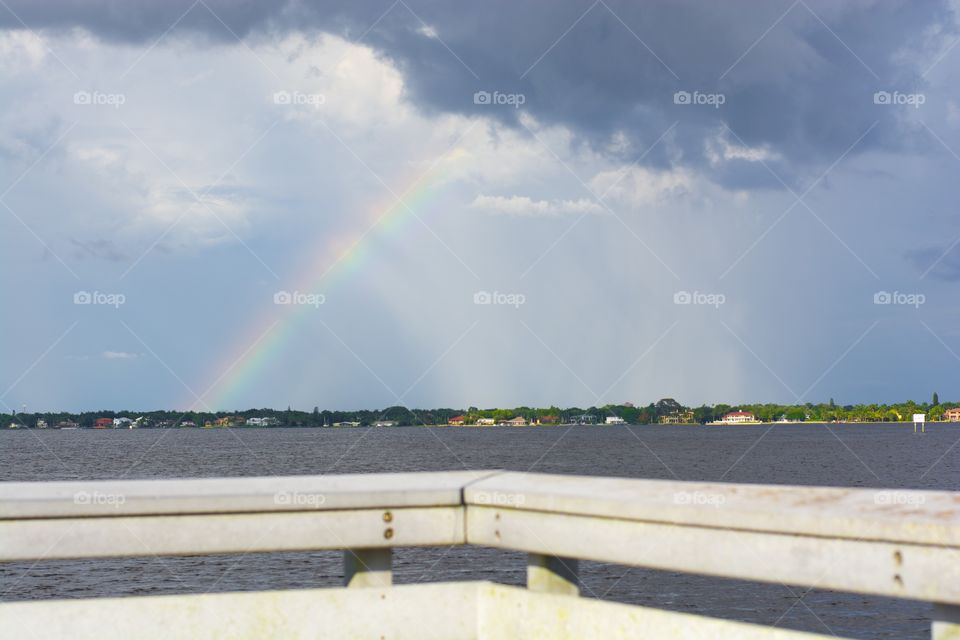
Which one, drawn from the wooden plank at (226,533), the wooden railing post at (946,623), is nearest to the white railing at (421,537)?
the wooden plank at (226,533)

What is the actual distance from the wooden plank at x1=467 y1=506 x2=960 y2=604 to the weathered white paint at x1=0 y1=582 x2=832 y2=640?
22 cm

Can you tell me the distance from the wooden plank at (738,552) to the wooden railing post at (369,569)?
0.38m

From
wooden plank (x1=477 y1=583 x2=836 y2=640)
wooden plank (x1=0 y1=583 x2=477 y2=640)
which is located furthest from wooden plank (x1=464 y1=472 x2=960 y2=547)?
wooden plank (x1=0 y1=583 x2=477 y2=640)

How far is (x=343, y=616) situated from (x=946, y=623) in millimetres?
2245

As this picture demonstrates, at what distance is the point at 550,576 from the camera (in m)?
4.07

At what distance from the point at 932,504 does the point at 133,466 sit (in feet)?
380

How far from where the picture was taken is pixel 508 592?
4062 mm

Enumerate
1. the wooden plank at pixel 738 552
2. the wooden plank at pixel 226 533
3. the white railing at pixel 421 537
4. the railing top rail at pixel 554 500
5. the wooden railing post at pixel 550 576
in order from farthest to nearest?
the wooden railing post at pixel 550 576 → the wooden plank at pixel 226 533 → the white railing at pixel 421 537 → the railing top rail at pixel 554 500 → the wooden plank at pixel 738 552

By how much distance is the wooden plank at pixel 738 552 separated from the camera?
2986 millimetres

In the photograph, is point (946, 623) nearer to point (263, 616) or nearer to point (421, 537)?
point (421, 537)

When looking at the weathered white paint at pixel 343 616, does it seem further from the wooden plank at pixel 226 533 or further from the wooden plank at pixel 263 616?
the wooden plank at pixel 226 533

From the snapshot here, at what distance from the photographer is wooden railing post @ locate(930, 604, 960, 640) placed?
9.95ft

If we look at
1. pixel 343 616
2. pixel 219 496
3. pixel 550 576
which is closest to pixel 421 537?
pixel 343 616

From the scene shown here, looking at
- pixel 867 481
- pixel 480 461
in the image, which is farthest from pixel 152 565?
pixel 480 461
